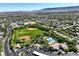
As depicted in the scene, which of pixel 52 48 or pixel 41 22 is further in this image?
pixel 41 22

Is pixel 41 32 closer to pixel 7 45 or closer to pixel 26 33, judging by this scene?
pixel 26 33

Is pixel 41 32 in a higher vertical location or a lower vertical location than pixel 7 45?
higher

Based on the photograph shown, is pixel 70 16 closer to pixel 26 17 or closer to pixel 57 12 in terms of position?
pixel 57 12

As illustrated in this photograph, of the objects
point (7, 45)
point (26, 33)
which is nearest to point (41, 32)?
point (26, 33)

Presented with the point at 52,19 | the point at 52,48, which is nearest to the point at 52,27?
the point at 52,19

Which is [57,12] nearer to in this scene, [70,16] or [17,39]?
[70,16]

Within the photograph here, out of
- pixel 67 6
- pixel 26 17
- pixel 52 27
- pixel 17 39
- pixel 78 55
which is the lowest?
pixel 78 55

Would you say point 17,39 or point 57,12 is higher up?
point 57,12

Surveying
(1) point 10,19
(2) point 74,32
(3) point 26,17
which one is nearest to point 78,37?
(2) point 74,32

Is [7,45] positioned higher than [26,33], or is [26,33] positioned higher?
[26,33]
